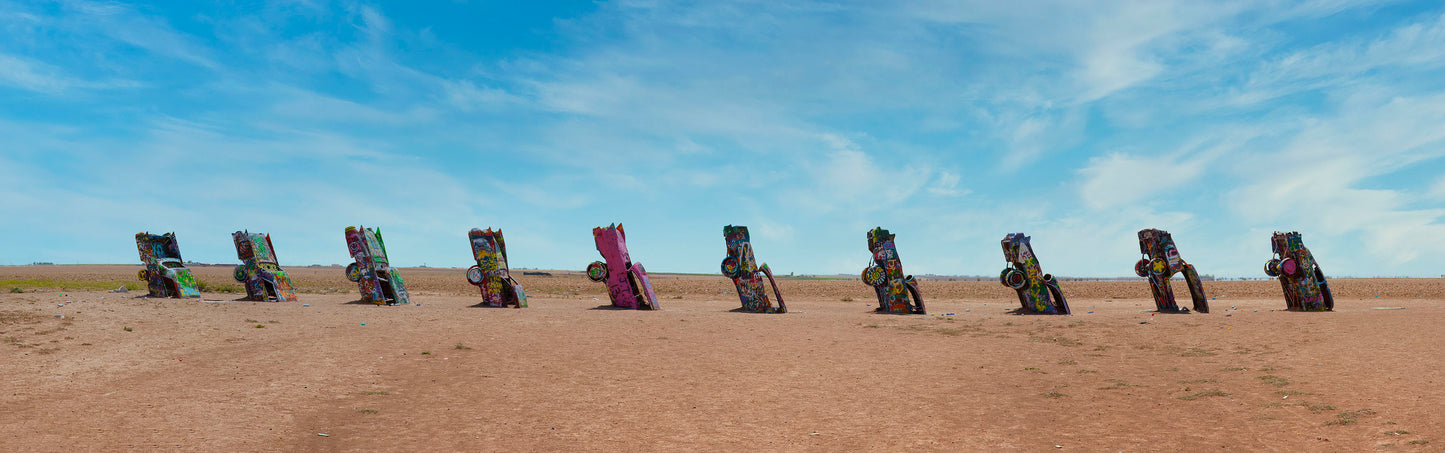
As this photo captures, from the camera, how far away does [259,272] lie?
2723cm

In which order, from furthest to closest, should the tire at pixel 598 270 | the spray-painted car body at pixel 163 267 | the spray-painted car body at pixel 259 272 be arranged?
the spray-painted car body at pixel 163 267 → the spray-painted car body at pixel 259 272 → the tire at pixel 598 270

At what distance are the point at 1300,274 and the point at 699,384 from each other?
21.3 meters

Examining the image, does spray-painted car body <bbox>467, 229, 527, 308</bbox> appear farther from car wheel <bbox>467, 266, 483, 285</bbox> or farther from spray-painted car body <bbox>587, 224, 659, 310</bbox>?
spray-painted car body <bbox>587, 224, 659, 310</bbox>

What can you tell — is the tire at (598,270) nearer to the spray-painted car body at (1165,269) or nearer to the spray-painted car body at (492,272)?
the spray-painted car body at (492,272)

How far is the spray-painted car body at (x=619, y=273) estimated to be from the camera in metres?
26.1

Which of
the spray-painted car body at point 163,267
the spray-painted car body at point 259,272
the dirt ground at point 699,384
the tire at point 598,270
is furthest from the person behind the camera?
the spray-painted car body at point 163,267

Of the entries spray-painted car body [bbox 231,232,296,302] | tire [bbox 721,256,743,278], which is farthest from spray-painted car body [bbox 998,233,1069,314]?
spray-painted car body [bbox 231,232,296,302]

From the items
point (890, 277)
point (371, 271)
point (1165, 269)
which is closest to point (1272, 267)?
point (1165, 269)

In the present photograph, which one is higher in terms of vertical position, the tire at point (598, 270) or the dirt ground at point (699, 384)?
the tire at point (598, 270)

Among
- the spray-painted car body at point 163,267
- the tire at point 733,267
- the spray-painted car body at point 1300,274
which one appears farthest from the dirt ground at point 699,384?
the spray-painted car body at point 163,267

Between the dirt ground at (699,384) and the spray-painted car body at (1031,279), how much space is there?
4.31m

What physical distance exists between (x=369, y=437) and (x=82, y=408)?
Result: 12.9 ft

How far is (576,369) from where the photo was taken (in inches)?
539

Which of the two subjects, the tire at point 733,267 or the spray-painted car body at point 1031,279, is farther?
the tire at point 733,267
